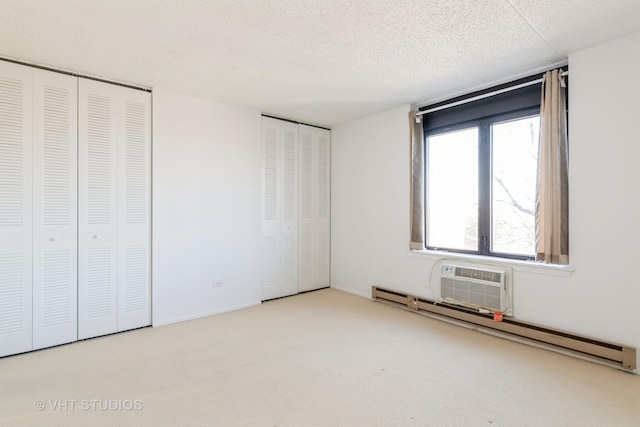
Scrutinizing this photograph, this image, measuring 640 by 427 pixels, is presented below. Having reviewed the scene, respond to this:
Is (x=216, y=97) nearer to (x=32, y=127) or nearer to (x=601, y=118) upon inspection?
(x=32, y=127)

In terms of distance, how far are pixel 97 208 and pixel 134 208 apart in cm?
32

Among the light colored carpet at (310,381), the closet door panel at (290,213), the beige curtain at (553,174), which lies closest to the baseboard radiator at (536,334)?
the light colored carpet at (310,381)

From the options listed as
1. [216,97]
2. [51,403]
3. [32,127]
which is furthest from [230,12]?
[51,403]

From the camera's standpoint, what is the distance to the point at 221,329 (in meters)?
3.39

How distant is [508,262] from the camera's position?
125 inches

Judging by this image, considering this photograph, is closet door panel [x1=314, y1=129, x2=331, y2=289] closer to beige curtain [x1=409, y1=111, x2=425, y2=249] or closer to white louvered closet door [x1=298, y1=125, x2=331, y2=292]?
white louvered closet door [x1=298, y1=125, x2=331, y2=292]

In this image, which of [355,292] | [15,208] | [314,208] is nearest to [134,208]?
[15,208]

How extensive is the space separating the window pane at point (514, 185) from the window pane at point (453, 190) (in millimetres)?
220

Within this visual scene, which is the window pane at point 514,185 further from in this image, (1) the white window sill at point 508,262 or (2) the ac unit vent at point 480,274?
(2) the ac unit vent at point 480,274

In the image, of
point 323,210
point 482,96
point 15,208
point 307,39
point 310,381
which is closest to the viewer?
point 310,381

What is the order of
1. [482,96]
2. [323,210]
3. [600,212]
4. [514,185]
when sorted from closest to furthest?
1. [600,212]
2. [514,185]
3. [482,96]
4. [323,210]

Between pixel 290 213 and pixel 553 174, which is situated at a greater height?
pixel 553 174

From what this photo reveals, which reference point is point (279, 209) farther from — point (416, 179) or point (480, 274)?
point (480, 274)

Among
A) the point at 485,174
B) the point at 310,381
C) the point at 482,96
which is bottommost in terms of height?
the point at 310,381
